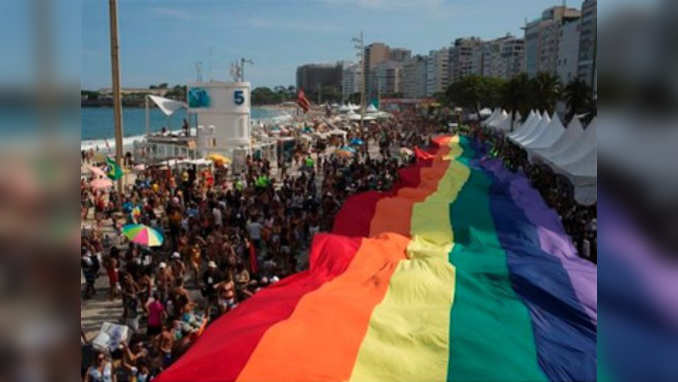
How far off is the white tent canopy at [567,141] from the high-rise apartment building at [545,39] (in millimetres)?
97458

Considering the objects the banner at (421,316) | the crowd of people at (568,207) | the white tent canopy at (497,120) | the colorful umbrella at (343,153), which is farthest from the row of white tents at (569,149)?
the white tent canopy at (497,120)

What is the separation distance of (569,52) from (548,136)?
80.6 m

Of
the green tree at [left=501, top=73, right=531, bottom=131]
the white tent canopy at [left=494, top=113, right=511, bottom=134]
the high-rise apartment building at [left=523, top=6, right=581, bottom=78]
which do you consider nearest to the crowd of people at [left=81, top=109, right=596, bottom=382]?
the white tent canopy at [left=494, top=113, right=511, bottom=134]

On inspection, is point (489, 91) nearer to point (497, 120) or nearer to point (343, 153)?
point (497, 120)

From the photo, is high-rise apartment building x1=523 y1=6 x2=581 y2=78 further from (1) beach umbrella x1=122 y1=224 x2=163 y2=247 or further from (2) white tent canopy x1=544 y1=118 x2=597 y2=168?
(1) beach umbrella x1=122 y1=224 x2=163 y2=247

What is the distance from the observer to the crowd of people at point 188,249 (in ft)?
28.3

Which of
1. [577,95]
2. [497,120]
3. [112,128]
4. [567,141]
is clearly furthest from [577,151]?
[112,128]

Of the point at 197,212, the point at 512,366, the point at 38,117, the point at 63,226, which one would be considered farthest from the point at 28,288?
the point at 197,212

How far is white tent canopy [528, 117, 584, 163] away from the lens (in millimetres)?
20263

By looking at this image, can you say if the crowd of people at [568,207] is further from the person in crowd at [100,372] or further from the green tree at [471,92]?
the green tree at [471,92]

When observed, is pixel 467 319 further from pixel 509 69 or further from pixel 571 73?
pixel 509 69

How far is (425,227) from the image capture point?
11.0 m

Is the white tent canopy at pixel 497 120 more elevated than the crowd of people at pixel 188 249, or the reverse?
the white tent canopy at pixel 497 120

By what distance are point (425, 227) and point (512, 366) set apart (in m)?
5.73
